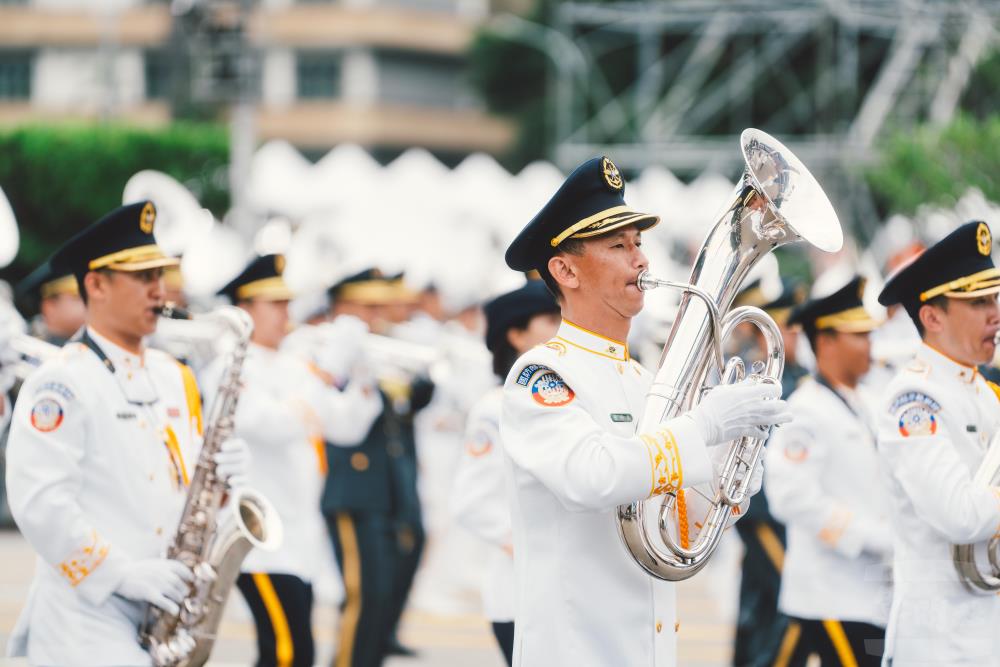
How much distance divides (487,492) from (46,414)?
198cm

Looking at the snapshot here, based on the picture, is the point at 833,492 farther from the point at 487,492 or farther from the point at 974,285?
the point at 974,285

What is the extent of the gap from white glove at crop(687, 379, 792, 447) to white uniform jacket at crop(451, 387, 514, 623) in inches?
92.5

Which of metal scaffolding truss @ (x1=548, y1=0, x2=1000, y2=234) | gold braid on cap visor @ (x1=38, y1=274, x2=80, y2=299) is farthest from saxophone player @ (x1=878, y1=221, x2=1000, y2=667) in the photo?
metal scaffolding truss @ (x1=548, y1=0, x2=1000, y2=234)

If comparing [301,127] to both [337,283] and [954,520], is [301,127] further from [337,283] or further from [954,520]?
[954,520]

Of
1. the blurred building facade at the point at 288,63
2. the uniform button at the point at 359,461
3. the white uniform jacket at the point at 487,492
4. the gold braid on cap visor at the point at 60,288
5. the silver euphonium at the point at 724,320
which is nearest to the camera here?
the silver euphonium at the point at 724,320

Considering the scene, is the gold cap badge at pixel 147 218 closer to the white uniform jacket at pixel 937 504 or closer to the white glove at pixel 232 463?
the white glove at pixel 232 463

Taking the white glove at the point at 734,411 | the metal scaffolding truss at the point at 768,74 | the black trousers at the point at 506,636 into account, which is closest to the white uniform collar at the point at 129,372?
the black trousers at the point at 506,636

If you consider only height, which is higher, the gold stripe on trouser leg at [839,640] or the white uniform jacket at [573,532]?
the white uniform jacket at [573,532]

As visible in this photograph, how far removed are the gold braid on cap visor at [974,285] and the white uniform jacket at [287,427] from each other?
9.03 feet

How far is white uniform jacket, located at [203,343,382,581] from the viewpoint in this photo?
733cm

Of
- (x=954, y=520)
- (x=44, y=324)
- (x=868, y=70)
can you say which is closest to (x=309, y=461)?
(x=44, y=324)

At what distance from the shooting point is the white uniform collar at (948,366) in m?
5.43

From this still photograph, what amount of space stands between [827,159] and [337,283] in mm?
17916

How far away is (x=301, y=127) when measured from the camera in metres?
56.6
